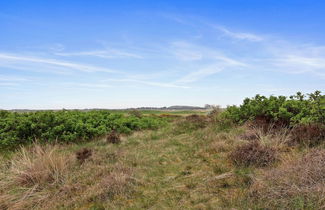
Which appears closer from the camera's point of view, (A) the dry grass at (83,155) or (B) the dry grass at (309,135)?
(B) the dry grass at (309,135)

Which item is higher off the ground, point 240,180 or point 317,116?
point 317,116

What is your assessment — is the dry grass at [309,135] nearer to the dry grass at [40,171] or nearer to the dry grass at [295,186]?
the dry grass at [295,186]

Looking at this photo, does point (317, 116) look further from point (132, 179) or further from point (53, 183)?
point (53, 183)

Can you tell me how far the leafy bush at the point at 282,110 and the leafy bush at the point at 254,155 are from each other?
9.53ft

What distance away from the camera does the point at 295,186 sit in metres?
3.18

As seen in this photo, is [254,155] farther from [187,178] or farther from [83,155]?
[83,155]

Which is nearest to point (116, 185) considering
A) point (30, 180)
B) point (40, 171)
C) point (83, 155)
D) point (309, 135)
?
point (40, 171)

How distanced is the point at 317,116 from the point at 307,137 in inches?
75.7

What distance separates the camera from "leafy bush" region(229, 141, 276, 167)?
5.04m

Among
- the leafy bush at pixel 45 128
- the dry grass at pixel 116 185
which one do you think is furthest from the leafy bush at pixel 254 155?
the leafy bush at pixel 45 128

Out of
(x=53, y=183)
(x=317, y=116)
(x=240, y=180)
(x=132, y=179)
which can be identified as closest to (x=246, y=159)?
(x=240, y=180)

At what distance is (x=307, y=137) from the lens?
586cm

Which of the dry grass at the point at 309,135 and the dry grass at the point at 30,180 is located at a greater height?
the dry grass at the point at 309,135

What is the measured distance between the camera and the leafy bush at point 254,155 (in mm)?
5039
